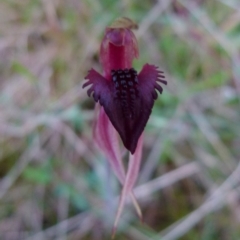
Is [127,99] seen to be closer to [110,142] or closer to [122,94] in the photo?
[122,94]

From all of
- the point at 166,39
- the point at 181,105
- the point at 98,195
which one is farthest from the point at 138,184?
the point at 166,39

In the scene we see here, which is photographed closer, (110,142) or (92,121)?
(110,142)

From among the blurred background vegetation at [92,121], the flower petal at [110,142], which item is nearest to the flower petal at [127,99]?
the flower petal at [110,142]

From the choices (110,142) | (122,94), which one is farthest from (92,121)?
(122,94)

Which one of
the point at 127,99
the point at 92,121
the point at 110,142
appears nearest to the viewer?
the point at 127,99

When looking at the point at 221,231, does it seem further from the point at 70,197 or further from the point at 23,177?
the point at 23,177

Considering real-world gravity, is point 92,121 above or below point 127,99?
above

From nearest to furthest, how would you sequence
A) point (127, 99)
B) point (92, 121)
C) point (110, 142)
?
point (127, 99), point (110, 142), point (92, 121)
